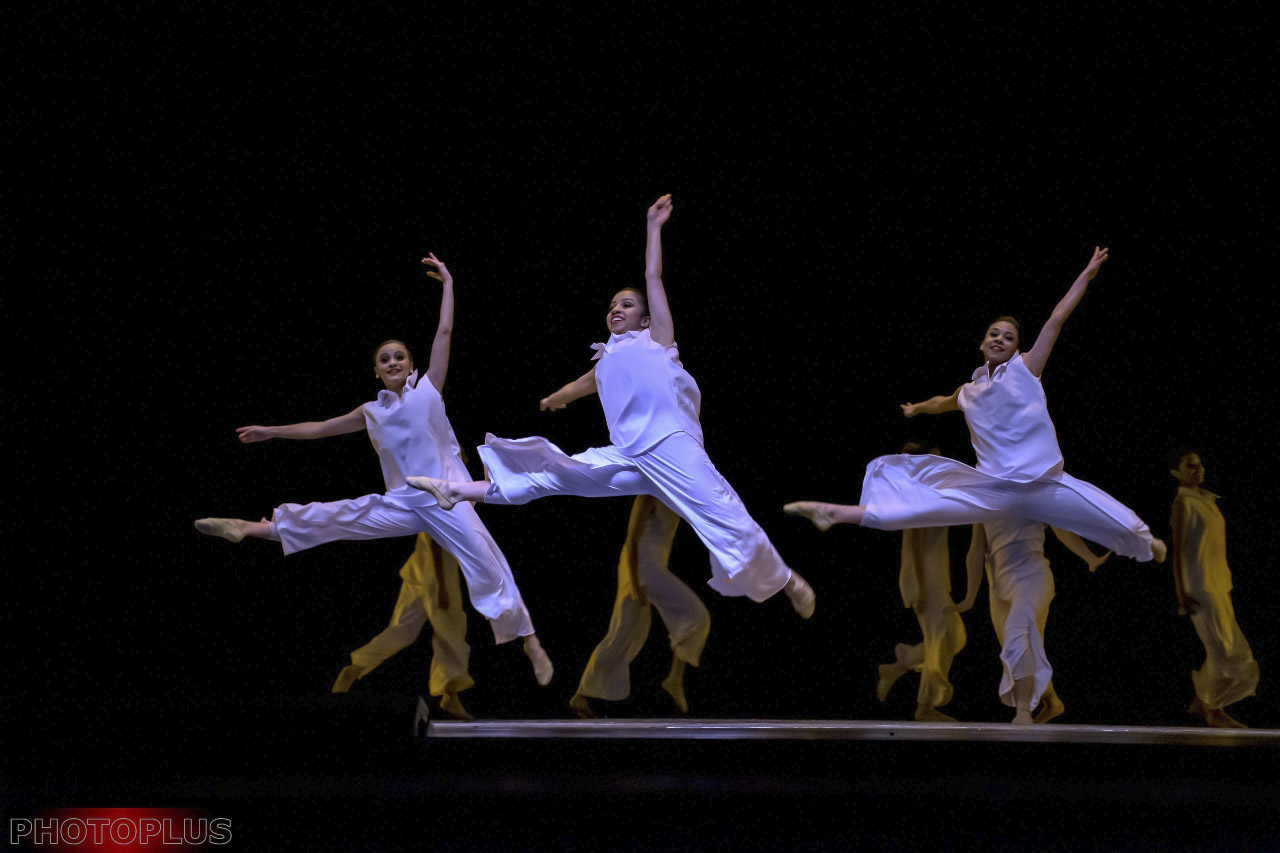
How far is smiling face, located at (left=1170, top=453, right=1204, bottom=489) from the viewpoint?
4633 millimetres

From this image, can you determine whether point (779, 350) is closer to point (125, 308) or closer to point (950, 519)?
point (950, 519)

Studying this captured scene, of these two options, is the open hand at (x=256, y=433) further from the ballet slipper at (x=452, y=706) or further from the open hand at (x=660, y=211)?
the open hand at (x=660, y=211)

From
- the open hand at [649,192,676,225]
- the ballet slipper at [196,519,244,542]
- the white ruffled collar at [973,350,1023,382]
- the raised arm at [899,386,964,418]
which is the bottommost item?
the ballet slipper at [196,519,244,542]

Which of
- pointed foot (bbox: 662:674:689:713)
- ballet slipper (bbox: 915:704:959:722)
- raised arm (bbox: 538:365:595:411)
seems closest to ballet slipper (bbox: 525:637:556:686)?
pointed foot (bbox: 662:674:689:713)

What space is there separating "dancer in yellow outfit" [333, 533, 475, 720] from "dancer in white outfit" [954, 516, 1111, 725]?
2275 mm

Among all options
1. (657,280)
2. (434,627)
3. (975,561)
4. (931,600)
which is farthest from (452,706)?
(975,561)

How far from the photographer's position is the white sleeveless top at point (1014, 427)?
13.6ft

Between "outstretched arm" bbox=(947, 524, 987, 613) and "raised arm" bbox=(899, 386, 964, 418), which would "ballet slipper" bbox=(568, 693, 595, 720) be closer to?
"outstretched arm" bbox=(947, 524, 987, 613)

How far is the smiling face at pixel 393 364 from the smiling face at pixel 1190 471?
11.3 ft

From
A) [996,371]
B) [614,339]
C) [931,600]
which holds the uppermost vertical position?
[614,339]

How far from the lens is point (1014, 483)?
4152 millimetres

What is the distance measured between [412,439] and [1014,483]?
243cm

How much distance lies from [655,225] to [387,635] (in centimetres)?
206

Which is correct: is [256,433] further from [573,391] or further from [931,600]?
[931,600]
